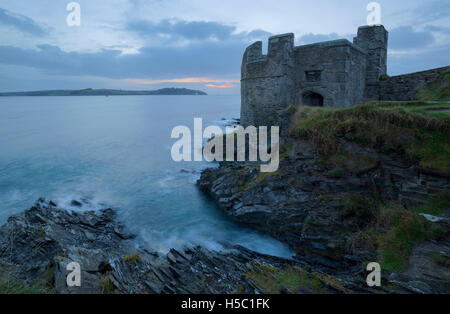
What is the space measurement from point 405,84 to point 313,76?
→ 635 centimetres

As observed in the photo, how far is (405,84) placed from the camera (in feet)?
53.6

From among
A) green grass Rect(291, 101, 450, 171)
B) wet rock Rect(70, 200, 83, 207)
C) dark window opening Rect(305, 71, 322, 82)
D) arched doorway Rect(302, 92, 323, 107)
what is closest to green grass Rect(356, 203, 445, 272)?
green grass Rect(291, 101, 450, 171)

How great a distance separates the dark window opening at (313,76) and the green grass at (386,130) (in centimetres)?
398

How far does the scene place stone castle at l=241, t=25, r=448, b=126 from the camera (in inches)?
582

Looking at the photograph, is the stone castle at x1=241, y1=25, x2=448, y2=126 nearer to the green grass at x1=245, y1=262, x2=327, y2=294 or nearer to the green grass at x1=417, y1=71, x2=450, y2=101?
the green grass at x1=417, y1=71, x2=450, y2=101

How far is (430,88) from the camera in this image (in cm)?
1503

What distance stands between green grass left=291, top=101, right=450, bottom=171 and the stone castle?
151 inches

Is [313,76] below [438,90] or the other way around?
the other way around

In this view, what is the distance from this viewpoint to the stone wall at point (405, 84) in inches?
605

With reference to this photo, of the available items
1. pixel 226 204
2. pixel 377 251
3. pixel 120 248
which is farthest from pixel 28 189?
pixel 377 251

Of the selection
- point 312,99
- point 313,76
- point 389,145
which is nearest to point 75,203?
point 312,99

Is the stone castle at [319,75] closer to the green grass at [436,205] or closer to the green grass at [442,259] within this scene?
the green grass at [436,205]

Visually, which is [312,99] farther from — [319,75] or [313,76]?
[319,75]
